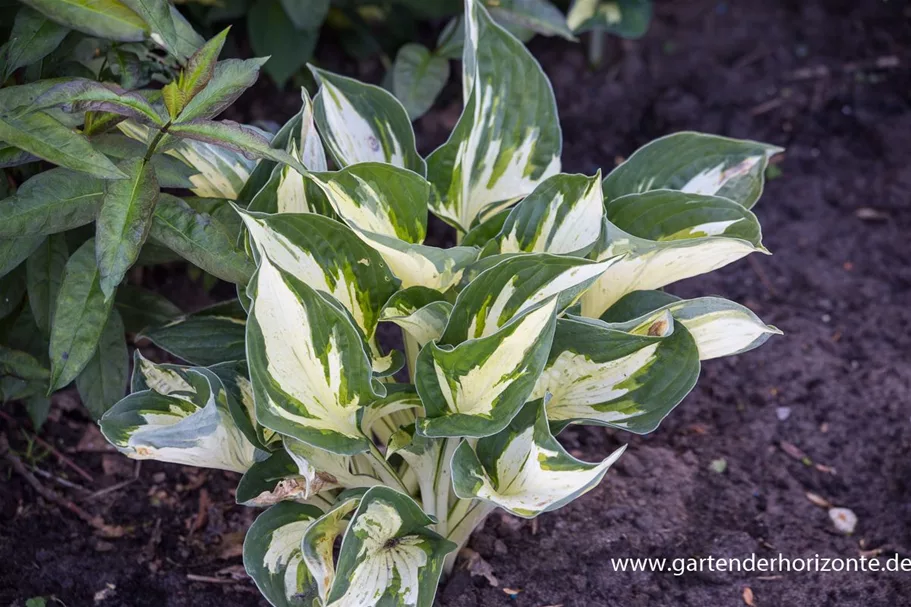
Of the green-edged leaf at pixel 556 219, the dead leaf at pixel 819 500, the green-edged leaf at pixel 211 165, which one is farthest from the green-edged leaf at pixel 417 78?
the dead leaf at pixel 819 500

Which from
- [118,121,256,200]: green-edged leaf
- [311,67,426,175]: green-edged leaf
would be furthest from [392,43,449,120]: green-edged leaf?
[118,121,256,200]: green-edged leaf

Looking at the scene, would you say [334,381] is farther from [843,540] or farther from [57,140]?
[843,540]

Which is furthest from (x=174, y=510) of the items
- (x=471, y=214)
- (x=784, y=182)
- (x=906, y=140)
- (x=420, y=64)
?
(x=906, y=140)

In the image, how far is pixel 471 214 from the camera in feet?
4.99

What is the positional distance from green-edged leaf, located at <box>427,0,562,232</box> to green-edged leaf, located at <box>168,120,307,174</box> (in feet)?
1.28

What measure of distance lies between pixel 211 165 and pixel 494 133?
44 centimetres

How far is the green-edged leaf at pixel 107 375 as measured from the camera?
146 centimetres

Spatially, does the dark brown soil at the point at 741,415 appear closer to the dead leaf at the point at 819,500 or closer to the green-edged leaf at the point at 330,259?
the dead leaf at the point at 819,500

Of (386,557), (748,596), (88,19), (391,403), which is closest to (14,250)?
(88,19)

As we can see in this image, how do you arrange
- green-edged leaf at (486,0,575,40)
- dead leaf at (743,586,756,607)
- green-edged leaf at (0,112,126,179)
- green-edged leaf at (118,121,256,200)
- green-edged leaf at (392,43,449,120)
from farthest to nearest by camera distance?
1. green-edged leaf at (392,43,449,120)
2. green-edged leaf at (486,0,575,40)
3. dead leaf at (743,586,756,607)
4. green-edged leaf at (118,121,256,200)
5. green-edged leaf at (0,112,126,179)

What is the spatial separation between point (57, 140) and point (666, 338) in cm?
80

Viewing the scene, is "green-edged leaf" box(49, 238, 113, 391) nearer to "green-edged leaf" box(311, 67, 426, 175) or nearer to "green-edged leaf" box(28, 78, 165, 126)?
"green-edged leaf" box(28, 78, 165, 126)

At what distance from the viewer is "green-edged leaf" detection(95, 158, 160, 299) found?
107 cm

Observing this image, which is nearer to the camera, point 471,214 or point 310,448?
point 310,448
